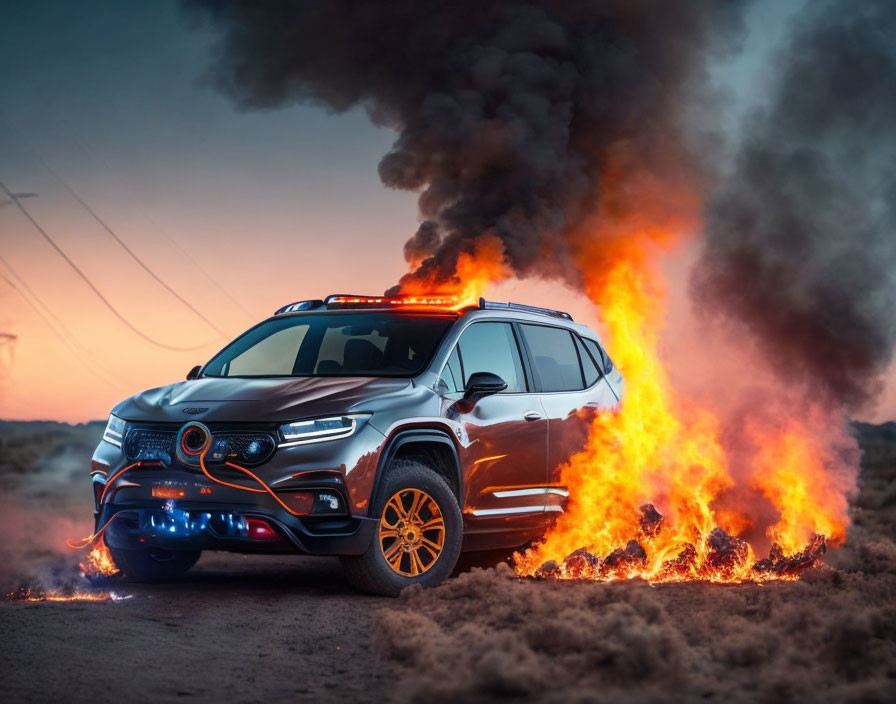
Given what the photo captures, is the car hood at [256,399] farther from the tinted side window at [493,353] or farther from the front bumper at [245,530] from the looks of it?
the tinted side window at [493,353]

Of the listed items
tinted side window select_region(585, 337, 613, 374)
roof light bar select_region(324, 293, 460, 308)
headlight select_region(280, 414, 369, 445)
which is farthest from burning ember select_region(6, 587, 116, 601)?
tinted side window select_region(585, 337, 613, 374)

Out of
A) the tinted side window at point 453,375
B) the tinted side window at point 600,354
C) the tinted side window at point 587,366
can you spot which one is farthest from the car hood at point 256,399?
the tinted side window at point 600,354

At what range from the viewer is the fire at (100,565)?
382 inches

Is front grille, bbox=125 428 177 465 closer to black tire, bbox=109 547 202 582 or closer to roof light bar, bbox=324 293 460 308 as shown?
black tire, bbox=109 547 202 582

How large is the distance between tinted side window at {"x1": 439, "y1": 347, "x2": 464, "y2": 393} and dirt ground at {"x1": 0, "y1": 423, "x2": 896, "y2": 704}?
1420mm

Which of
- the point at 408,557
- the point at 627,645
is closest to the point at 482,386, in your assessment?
the point at 408,557

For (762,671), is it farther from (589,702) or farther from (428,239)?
(428,239)

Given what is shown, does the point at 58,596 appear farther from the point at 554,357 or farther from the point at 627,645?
the point at 627,645

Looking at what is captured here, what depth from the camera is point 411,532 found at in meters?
8.49

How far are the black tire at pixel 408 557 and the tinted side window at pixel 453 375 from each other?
0.72 metres

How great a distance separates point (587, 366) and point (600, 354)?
1.43ft

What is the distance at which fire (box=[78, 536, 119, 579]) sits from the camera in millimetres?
9703

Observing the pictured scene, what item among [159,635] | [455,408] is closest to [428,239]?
[455,408]

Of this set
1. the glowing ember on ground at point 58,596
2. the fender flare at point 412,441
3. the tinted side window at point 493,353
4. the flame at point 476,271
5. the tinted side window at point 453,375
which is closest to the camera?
Result: the fender flare at point 412,441
